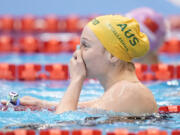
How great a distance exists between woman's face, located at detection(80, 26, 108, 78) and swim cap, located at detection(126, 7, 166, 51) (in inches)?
89.8

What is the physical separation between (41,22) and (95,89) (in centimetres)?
403

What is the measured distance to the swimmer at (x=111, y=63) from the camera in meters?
3.28

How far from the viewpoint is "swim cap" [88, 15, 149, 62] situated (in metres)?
3.32

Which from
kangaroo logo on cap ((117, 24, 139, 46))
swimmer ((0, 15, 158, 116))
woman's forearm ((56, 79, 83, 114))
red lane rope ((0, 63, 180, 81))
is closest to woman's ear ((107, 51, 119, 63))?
swimmer ((0, 15, 158, 116))

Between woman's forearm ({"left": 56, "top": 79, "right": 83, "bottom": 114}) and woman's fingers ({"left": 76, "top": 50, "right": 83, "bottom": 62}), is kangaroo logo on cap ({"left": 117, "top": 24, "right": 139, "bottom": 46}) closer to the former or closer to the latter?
woman's fingers ({"left": 76, "top": 50, "right": 83, "bottom": 62})

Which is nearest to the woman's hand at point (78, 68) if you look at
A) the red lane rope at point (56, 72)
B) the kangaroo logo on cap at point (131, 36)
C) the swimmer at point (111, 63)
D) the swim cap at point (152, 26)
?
the swimmer at point (111, 63)

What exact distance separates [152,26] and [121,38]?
2.34 meters

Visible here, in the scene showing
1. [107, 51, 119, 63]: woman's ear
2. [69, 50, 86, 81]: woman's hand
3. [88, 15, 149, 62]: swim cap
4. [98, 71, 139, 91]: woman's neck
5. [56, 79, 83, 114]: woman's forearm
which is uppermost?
[88, 15, 149, 62]: swim cap

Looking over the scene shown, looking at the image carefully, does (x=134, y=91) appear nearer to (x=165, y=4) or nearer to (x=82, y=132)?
(x=82, y=132)

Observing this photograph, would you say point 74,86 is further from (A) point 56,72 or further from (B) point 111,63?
(A) point 56,72

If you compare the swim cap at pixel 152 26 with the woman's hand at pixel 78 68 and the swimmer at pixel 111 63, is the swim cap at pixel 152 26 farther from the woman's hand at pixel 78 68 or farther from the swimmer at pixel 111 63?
the woman's hand at pixel 78 68

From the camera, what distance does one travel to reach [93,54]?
130 inches

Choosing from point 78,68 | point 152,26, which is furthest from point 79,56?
point 152,26

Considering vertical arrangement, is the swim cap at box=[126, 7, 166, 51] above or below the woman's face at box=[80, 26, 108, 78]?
above
